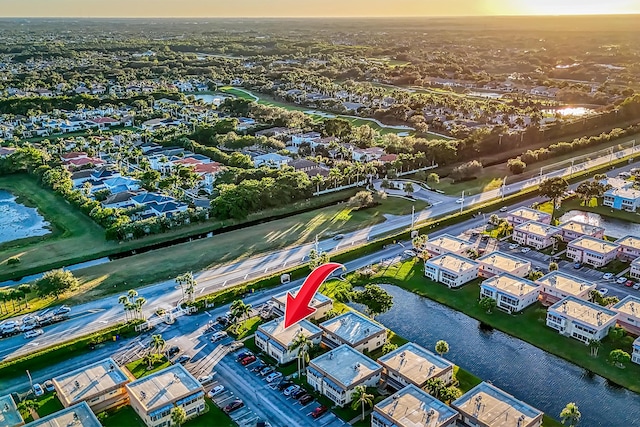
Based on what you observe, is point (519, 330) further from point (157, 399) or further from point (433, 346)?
point (157, 399)

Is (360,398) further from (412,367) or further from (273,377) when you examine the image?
(273,377)

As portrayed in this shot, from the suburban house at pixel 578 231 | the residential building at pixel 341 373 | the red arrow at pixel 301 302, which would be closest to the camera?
the residential building at pixel 341 373

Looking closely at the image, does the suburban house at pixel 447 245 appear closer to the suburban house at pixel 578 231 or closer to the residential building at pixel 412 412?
the suburban house at pixel 578 231

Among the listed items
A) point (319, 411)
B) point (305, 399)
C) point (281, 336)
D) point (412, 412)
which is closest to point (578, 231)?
point (412, 412)

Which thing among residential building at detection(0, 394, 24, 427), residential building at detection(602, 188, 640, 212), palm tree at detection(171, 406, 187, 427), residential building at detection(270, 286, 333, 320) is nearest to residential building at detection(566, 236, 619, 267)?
residential building at detection(602, 188, 640, 212)

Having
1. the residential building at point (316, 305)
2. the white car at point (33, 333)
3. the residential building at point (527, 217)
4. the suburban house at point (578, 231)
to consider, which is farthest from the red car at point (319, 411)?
the residential building at point (527, 217)

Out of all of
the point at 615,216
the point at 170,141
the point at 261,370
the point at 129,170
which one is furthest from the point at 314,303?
the point at 170,141

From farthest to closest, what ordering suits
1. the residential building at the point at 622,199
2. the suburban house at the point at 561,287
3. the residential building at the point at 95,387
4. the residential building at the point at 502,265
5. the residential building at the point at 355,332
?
the residential building at the point at 622,199 < the residential building at the point at 502,265 < the suburban house at the point at 561,287 < the residential building at the point at 355,332 < the residential building at the point at 95,387
